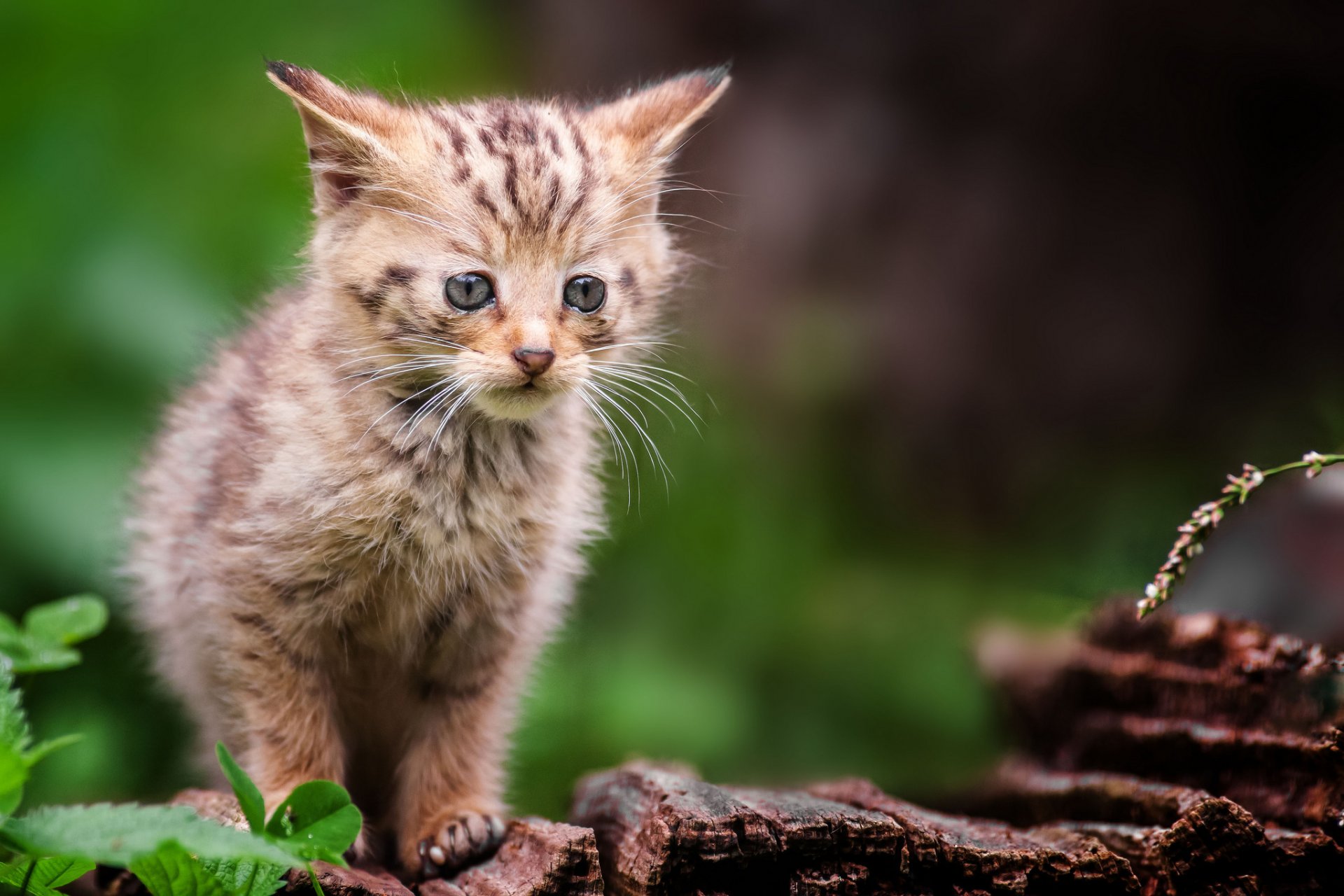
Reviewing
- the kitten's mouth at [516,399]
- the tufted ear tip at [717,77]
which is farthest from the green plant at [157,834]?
the tufted ear tip at [717,77]

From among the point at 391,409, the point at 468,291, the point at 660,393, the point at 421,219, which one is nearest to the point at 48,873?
the point at 391,409

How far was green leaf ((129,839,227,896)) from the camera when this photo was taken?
6.92ft

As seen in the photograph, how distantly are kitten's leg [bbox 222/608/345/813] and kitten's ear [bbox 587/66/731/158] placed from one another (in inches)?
63.6

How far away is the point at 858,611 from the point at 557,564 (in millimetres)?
2519

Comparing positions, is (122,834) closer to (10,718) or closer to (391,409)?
(10,718)

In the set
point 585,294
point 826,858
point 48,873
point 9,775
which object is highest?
point 585,294

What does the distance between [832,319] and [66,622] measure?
13.9 feet

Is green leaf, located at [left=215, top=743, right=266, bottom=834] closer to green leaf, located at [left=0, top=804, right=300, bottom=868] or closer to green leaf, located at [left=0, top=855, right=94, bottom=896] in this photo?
green leaf, located at [left=0, top=804, right=300, bottom=868]

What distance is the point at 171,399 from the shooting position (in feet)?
13.6

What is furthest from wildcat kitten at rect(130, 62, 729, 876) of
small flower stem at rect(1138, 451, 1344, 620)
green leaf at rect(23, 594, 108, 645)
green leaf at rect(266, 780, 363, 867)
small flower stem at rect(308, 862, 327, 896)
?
small flower stem at rect(1138, 451, 1344, 620)

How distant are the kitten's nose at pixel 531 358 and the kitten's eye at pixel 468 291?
0.20 metres

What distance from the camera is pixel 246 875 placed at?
2.20 metres

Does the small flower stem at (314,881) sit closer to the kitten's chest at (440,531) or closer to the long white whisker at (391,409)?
the kitten's chest at (440,531)

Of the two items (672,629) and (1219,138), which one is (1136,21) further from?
(672,629)
